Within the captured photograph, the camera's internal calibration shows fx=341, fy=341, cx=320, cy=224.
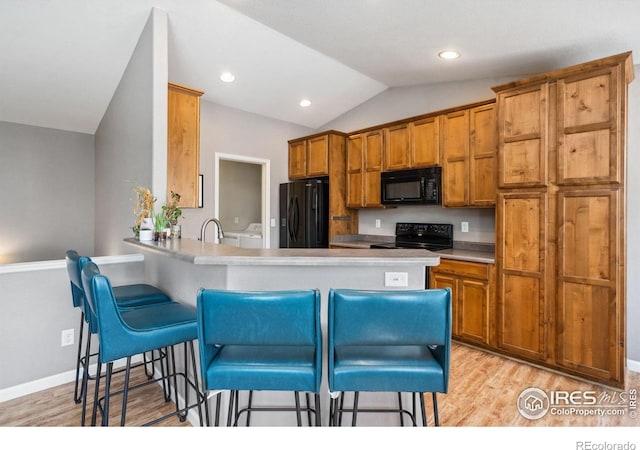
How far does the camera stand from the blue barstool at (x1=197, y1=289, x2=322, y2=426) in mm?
1221

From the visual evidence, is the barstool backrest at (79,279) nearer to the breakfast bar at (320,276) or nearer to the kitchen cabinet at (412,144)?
the breakfast bar at (320,276)

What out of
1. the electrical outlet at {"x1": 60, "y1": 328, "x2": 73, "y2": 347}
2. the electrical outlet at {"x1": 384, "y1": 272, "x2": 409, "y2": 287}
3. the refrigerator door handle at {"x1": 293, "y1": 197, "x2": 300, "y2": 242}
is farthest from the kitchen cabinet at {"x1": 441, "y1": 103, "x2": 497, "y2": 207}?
the electrical outlet at {"x1": 60, "y1": 328, "x2": 73, "y2": 347}

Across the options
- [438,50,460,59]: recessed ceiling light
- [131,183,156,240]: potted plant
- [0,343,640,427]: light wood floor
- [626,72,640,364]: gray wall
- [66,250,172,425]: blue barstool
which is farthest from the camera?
[438,50,460,59]: recessed ceiling light

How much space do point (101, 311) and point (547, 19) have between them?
323cm

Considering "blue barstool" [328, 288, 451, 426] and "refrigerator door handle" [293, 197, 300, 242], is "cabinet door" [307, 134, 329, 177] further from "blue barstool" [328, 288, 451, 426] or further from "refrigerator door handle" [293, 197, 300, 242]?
"blue barstool" [328, 288, 451, 426]

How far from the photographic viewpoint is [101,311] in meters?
1.48

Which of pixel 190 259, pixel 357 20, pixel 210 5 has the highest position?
pixel 210 5

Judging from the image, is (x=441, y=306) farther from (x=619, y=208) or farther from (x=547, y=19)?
(x=547, y=19)

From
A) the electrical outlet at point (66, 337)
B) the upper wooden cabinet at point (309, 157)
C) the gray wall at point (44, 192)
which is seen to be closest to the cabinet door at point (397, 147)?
the upper wooden cabinet at point (309, 157)

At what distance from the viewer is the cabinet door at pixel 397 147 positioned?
404 centimetres

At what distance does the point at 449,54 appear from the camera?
3109 millimetres

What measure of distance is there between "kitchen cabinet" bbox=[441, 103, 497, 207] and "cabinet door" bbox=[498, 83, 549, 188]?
18 centimetres

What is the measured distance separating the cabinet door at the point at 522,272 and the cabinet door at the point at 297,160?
2698mm
